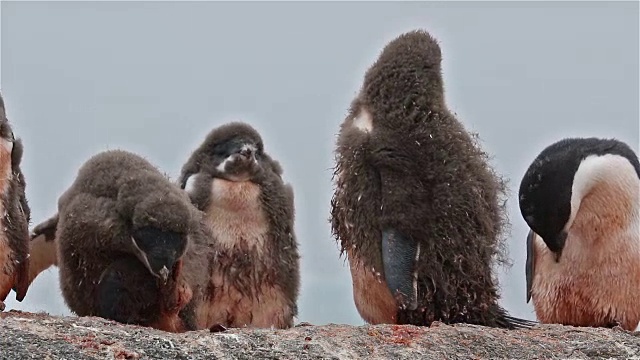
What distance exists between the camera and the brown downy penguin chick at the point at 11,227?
17.3 feet

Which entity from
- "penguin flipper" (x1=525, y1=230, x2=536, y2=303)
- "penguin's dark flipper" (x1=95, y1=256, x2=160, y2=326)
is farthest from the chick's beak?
"penguin flipper" (x1=525, y1=230, x2=536, y2=303)

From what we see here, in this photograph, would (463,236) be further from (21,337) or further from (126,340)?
(21,337)

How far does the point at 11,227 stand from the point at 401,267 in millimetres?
1922

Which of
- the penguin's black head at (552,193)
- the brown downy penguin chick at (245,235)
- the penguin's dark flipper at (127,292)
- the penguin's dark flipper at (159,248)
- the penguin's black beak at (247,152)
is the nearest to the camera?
the penguin's dark flipper at (159,248)

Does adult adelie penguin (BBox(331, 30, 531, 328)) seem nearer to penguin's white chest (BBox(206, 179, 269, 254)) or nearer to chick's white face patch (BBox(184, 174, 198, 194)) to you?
penguin's white chest (BBox(206, 179, 269, 254))

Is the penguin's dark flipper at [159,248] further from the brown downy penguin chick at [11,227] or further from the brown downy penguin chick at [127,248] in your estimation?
the brown downy penguin chick at [11,227]

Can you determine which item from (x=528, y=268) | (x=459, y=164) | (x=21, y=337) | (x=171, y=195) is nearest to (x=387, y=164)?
(x=459, y=164)

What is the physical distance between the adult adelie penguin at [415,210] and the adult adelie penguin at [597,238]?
0.51 m

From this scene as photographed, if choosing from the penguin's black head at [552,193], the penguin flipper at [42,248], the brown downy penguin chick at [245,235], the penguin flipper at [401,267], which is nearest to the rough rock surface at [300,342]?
the penguin flipper at [401,267]

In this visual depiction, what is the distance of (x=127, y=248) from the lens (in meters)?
4.86

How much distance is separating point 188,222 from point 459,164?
4.30ft

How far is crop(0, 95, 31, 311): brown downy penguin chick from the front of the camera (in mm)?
5258

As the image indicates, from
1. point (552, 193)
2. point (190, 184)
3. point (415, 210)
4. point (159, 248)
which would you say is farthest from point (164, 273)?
point (552, 193)

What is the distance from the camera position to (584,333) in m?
4.77
